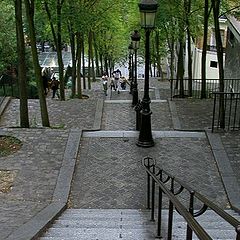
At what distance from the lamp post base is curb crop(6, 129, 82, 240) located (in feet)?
5.43

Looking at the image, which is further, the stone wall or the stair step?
the stone wall

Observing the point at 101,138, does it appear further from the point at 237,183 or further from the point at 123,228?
the point at 123,228

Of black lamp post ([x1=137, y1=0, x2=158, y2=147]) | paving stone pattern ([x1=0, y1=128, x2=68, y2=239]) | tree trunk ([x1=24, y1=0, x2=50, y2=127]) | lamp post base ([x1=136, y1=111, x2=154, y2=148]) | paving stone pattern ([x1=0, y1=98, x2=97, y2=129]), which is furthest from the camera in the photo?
paving stone pattern ([x1=0, y1=98, x2=97, y2=129])

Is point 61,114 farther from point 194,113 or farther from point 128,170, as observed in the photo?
point 128,170

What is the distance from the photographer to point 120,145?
1173cm

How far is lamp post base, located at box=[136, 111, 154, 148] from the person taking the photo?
1146 centimetres

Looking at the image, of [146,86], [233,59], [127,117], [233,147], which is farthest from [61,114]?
[233,59]

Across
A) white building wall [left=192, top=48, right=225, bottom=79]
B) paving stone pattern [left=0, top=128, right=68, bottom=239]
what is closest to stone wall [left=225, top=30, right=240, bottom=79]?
paving stone pattern [left=0, top=128, right=68, bottom=239]

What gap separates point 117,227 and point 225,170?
4448mm

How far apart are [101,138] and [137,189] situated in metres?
3.38

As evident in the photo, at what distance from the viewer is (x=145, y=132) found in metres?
11.5

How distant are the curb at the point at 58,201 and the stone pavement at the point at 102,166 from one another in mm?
19

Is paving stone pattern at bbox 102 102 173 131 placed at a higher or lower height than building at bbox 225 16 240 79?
lower

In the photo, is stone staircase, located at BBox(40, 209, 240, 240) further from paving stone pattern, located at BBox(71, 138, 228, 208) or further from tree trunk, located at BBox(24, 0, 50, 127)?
tree trunk, located at BBox(24, 0, 50, 127)
